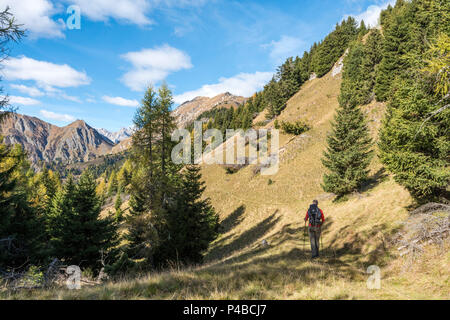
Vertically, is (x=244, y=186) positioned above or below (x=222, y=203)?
above

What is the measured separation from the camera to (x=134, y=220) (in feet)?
47.0

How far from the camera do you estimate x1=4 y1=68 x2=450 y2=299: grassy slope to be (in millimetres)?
5418

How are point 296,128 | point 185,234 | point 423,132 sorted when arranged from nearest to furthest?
point 423,132
point 185,234
point 296,128

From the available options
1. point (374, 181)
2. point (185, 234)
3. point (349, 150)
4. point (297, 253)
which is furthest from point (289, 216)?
point (185, 234)

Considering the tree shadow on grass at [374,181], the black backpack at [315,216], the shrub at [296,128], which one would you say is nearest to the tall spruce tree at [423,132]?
the black backpack at [315,216]

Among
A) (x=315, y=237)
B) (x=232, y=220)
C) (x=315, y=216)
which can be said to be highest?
(x=315, y=216)

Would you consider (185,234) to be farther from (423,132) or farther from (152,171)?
(423,132)

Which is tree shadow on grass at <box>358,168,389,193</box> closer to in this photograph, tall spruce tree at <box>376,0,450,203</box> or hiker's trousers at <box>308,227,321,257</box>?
tall spruce tree at <box>376,0,450,203</box>

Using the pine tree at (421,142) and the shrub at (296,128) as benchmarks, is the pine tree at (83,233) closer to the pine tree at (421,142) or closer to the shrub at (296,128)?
the pine tree at (421,142)

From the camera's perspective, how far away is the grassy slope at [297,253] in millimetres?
5418

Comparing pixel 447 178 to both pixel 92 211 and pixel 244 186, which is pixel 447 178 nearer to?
pixel 92 211

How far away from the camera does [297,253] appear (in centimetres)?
1247
